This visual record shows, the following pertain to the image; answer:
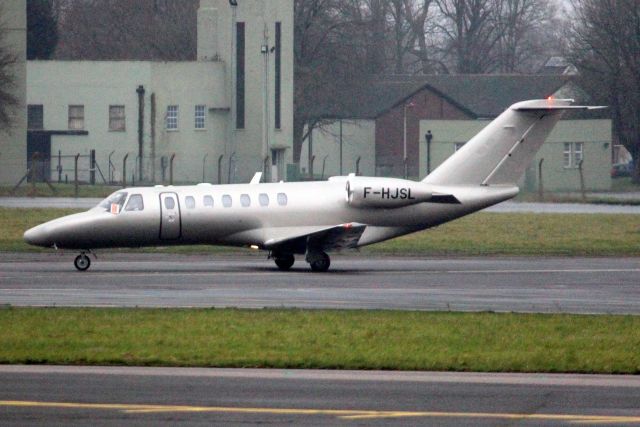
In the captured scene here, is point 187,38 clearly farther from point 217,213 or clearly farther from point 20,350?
point 20,350

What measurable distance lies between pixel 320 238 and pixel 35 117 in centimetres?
4342

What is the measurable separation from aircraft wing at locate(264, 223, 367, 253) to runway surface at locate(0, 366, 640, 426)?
38.7 ft

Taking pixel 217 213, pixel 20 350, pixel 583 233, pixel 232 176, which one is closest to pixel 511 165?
pixel 217 213

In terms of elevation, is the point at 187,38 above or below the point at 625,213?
above

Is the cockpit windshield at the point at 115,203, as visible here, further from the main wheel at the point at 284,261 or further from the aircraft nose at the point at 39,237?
the main wheel at the point at 284,261

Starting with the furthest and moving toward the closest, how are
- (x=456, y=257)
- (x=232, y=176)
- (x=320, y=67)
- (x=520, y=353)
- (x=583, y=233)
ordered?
(x=320, y=67), (x=232, y=176), (x=583, y=233), (x=456, y=257), (x=520, y=353)

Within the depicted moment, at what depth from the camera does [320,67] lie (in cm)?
7631

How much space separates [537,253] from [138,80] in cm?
3702

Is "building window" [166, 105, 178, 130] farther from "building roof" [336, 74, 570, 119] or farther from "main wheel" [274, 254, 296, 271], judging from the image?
"main wheel" [274, 254, 296, 271]

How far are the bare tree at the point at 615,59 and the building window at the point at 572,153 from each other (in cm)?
410

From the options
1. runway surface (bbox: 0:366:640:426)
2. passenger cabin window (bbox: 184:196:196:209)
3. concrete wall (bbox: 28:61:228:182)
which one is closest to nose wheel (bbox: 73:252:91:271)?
passenger cabin window (bbox: 184:196:196:209)

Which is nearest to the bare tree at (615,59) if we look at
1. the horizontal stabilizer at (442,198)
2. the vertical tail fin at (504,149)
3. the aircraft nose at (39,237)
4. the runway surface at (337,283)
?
the vertical tail fin at (504,149)

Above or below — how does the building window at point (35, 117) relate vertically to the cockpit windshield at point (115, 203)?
above

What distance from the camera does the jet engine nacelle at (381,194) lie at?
26625 millimetres
